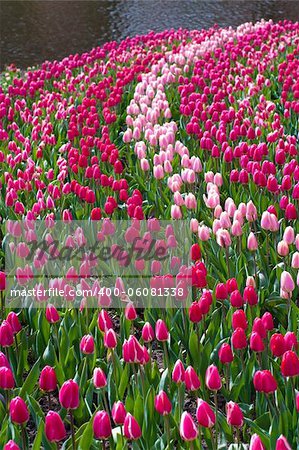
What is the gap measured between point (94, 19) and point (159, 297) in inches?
809

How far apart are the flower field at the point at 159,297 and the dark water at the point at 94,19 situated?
11.0 meters

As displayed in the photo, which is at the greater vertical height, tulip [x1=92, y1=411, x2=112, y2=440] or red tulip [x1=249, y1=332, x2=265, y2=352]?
red tulip [x1=249, y1=332, x2=265, y2=352]

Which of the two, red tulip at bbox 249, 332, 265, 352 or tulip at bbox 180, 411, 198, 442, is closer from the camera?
tulip at bbox 180, 411, 198, 442

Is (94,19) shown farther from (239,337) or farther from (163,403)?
(163,403)

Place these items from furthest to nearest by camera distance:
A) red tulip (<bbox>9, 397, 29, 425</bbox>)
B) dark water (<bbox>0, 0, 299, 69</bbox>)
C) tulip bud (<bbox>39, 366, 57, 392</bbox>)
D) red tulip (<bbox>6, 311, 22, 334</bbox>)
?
dark water (<bbox>0, 0, 299, 69</bbox>) → red tulip (<bbox>6, 311, 22, 334</bbox>) → tulip bud (<bbox>39, 366, 57, 392</bbox>) → red tulip (<bbox>9, 397, 29, 425</bbox>)

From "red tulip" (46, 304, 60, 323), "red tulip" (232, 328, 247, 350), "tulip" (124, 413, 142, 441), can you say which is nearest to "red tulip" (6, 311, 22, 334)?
"red tulip" (46, 304, 60, 323)

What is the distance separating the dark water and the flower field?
36.2ft

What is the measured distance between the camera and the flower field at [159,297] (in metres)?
2.41

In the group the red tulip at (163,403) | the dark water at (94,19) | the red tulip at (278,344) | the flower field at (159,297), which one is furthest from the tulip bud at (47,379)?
the dark water at (94,19)

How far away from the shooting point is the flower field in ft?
7.92

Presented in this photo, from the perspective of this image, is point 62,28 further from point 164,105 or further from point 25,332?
Result: point 25,332

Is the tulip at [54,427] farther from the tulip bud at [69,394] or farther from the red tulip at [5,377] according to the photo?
the red tulip at [5,377]

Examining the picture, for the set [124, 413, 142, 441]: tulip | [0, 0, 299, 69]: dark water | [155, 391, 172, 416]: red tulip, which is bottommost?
[124, 413, 142, 441]: tulip

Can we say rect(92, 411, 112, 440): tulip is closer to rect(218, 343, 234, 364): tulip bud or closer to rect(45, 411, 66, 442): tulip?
rect(45, 411, 66, 442): tulip
